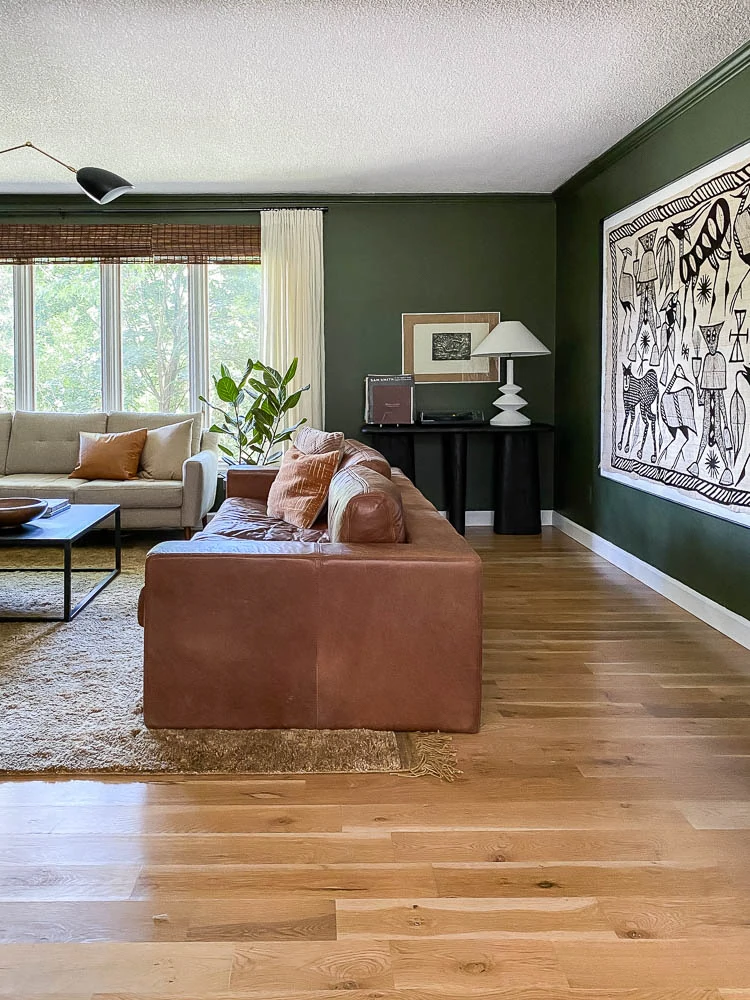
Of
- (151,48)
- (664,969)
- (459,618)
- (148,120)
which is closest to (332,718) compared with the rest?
(459,618)

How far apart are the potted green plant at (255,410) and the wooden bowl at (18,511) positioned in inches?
86.9

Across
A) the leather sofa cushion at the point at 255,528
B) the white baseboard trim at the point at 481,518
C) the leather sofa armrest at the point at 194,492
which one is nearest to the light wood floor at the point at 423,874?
the leather sofa cushion at the point at 255,528

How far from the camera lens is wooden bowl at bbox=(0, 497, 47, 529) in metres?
4.10

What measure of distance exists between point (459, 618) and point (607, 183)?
3961mm

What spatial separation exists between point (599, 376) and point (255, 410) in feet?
7.99

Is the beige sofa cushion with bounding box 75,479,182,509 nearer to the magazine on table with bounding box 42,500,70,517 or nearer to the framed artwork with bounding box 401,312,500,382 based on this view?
the magazine on table with bounding box 42,500,70,517

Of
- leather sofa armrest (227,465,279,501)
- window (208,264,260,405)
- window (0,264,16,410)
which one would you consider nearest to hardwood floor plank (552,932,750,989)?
leather sofa armrest (227,465,279,501)

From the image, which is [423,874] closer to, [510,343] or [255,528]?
[255,528]

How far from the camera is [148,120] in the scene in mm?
4816

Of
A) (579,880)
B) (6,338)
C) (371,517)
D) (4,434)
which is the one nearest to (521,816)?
(579,880)

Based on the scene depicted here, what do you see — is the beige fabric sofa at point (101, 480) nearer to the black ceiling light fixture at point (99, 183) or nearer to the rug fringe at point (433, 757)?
the black ceiling light fixture at point (99, 183)

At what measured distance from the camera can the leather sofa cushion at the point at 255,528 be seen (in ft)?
12.5

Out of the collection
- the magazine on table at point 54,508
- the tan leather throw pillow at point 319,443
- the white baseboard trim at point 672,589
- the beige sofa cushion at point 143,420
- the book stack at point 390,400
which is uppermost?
the book stack at point 390,400

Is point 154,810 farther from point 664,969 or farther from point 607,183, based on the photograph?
point 607,183
